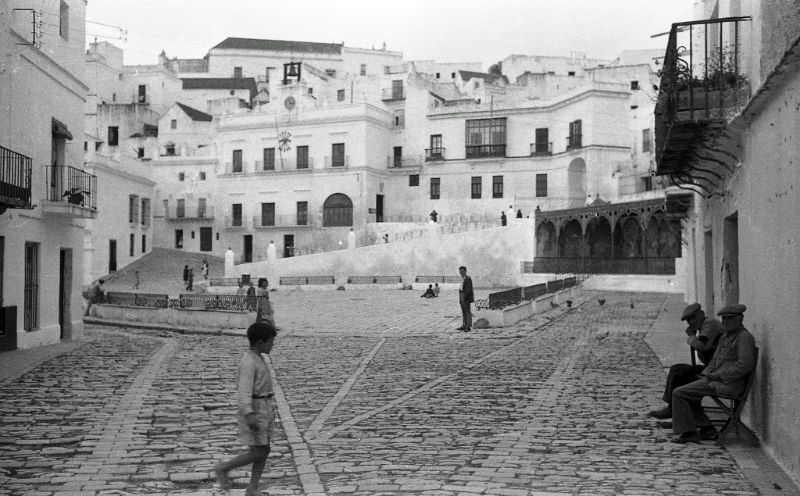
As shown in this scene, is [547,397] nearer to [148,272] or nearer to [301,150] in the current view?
[148,272]

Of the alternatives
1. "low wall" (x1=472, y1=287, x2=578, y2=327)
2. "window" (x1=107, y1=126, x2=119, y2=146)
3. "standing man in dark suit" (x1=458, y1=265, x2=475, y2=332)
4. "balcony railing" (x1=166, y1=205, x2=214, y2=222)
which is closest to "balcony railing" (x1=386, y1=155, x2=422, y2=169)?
"balcony railing" (x1=166, y1=205, x2=214, y2=222)

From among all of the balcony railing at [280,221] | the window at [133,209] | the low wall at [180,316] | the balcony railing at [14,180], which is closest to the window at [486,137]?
the balcony railing at [280,221]

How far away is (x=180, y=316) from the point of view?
76.8 feet

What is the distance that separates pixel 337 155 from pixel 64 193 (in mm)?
38717

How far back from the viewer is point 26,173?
16203mm

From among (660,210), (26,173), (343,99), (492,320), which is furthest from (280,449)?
(343,99)

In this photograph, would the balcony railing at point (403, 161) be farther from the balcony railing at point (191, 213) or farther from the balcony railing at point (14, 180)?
the balcony railing at point (14, 180)

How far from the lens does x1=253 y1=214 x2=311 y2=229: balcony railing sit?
57312mm

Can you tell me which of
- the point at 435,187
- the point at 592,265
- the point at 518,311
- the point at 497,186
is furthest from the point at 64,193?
the point at 435,187

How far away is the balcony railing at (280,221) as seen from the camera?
188 ft

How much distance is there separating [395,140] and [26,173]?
43783 mm

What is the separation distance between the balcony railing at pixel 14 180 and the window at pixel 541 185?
4075 cm

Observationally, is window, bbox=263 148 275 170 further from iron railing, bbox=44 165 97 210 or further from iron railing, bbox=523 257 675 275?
iron railing, bbox=44 165 97 210

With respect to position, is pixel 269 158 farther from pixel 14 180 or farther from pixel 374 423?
pixel 374 423
